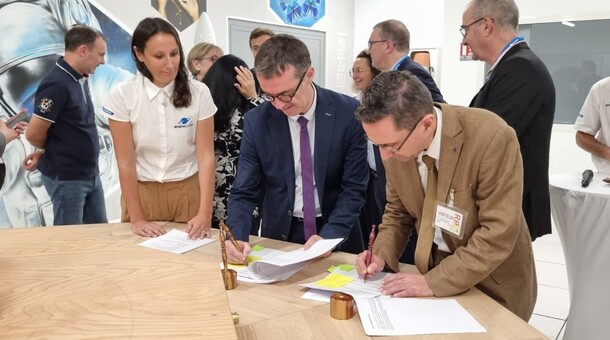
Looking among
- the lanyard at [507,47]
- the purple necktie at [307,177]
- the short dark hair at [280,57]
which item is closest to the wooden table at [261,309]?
the purple necktie at [307,177]

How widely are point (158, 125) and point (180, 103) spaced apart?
0.44 feet

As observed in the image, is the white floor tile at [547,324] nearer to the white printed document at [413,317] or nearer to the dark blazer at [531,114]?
the dark blazer at [531,114]

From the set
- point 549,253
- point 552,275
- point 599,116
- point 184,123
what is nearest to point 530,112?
point 599,116

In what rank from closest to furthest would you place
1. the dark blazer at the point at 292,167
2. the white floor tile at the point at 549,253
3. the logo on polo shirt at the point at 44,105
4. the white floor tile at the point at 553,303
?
the dark blazer at the point at 292,167
the logo on polo shirt at the point at 44,105
the white floor tile at the point at 553,303
the white floor tile at the point at 549,253

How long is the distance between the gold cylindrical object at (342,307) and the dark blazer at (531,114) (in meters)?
1.41

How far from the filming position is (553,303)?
10.9ft

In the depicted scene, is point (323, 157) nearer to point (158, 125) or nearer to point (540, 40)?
point (158, 125)

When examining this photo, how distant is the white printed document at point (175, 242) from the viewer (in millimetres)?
1820

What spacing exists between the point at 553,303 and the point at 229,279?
2.71 m

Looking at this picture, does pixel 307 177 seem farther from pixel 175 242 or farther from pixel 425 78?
pixel 425 78

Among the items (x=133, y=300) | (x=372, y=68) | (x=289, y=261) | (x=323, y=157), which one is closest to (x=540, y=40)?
(x=372, y=68)

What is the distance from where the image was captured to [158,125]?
2.11 m

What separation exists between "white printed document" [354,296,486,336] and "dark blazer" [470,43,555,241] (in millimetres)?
1172

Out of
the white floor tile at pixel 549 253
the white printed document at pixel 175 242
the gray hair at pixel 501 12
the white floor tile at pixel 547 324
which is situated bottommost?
the white floor tile at pixel 549 253
